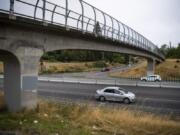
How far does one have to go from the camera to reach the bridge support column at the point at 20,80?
666 inches

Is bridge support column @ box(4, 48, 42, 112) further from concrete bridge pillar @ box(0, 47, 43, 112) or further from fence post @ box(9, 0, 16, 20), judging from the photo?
fence post @ box(9, 0, 16, 20)

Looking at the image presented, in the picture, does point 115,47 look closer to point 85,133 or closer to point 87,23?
point 87,23

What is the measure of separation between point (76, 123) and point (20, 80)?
392cm

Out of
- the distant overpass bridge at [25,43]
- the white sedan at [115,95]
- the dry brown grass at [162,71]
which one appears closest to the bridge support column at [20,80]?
the distant overpass bridge at [25,43]

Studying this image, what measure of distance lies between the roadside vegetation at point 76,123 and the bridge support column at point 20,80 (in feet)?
1.68

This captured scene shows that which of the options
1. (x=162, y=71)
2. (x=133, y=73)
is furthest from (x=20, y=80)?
(x=162, y=71)

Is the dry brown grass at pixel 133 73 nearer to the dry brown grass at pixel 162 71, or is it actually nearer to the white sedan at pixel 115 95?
the dry brown grass at pixel 162 71

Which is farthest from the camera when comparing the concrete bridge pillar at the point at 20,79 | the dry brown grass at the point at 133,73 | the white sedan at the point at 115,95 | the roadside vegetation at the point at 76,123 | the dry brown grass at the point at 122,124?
the dry brown grass at the point at 133,73

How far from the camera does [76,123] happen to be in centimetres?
1527

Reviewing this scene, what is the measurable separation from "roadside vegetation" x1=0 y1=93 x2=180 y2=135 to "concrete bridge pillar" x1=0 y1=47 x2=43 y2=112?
52 cm

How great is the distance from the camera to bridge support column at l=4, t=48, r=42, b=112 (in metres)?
16.9

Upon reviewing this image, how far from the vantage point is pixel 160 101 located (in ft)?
100

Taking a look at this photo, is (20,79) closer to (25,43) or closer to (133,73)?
(25,43)

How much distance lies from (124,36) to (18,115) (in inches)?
934
